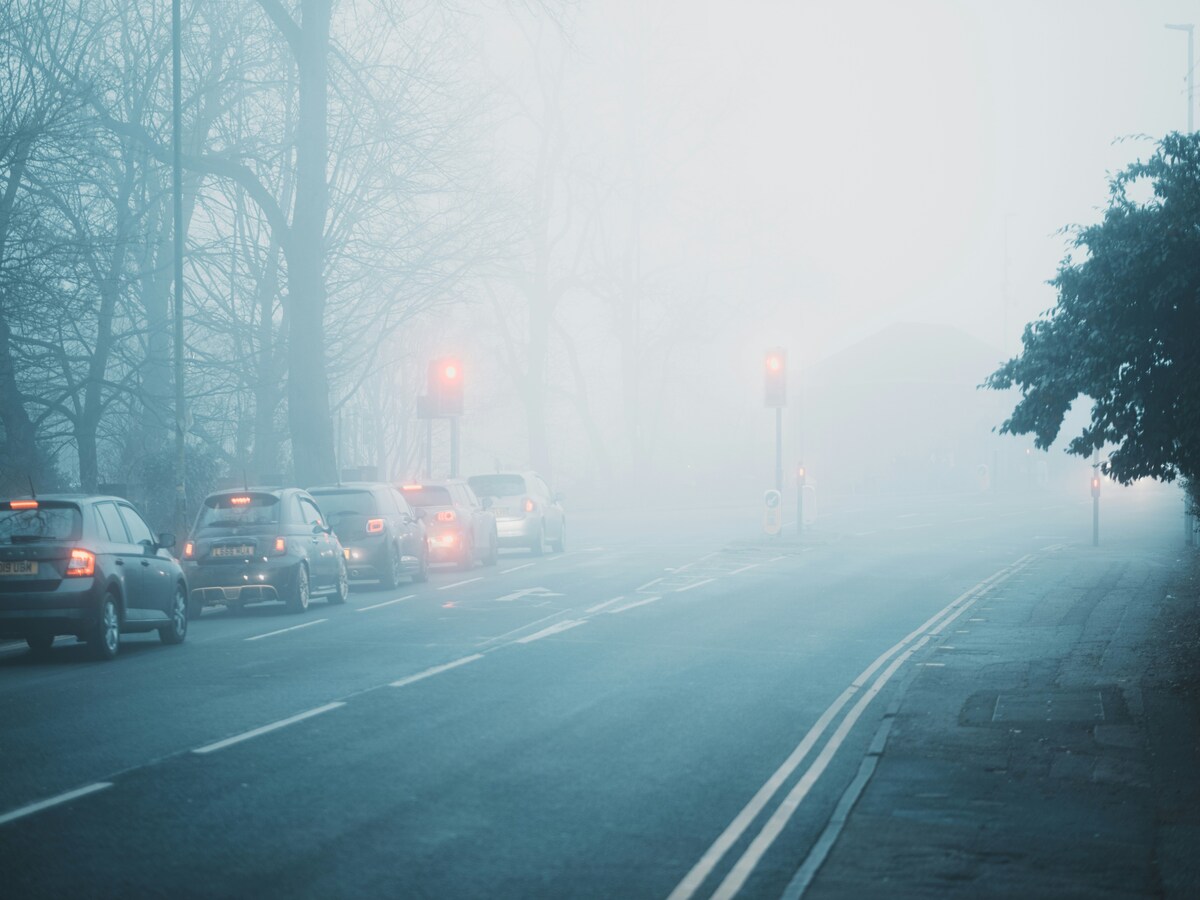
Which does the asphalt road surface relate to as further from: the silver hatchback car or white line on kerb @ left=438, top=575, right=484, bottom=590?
the silver hatchback car

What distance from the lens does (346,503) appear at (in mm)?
23781

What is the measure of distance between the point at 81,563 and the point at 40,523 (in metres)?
0.64

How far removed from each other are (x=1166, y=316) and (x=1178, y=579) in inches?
483

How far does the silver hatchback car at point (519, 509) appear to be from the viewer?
33031mm

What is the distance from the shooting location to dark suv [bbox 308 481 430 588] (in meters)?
23.7

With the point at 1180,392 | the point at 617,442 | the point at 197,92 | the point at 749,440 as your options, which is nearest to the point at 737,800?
the point at 1180,392

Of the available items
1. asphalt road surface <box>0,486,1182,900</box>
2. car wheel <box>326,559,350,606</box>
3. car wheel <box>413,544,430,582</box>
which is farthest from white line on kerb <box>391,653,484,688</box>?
car wheel <box>413,544,430,582</box>

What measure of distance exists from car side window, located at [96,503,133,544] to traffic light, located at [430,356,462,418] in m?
16.8

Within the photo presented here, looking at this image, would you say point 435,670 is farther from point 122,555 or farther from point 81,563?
point 122,555

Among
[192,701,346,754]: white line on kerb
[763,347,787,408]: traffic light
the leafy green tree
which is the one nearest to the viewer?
[192,701,346,754]: white line on kerb

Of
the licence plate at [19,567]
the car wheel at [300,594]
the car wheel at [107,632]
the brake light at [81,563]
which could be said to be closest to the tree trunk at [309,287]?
the car wheel at [300,594]

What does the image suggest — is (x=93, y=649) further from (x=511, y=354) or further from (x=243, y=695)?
(x=511, y=354)

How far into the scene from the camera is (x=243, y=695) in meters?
12.2

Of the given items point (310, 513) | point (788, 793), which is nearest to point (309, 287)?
point (310, 513)
